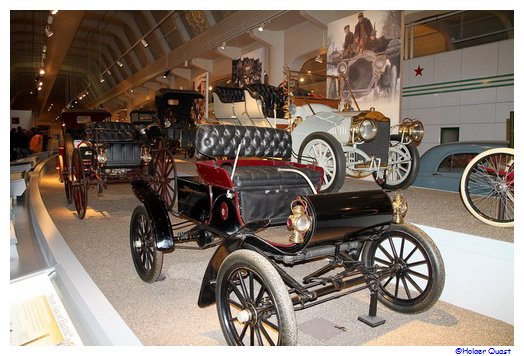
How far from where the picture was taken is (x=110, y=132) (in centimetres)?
Answer: 568

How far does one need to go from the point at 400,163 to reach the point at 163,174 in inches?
126

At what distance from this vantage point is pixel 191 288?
116 inches

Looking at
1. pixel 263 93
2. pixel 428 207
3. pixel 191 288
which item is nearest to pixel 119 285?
pixel 191 288

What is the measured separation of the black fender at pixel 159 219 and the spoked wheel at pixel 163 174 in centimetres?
225

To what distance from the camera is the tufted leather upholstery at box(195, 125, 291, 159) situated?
3428 mm

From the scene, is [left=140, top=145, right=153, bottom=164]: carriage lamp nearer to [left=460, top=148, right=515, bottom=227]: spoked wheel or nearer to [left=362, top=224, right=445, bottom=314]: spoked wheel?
[left=362, top=224, right=445, bottom=314]: spoked wheel

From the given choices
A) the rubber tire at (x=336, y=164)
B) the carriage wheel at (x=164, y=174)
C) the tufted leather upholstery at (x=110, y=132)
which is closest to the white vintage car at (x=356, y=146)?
the rubber tire at (x=336, y=164)

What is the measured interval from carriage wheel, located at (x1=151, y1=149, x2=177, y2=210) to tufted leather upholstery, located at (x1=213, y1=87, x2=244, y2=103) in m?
2.48

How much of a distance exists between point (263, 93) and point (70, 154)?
352cm

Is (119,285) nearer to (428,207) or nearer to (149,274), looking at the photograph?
(149,274)

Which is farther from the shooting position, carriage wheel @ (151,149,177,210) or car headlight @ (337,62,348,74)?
car headlight @ (337,62,348,74)

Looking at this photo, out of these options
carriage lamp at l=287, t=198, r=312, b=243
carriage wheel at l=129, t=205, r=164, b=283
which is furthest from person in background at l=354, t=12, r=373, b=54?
carriage lamp at l=287, t=198, r=312, b=243

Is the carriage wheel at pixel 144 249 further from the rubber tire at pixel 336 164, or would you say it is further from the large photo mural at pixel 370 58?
the large photo mural at pixel 370 58

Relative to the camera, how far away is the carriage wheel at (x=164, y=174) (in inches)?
210
